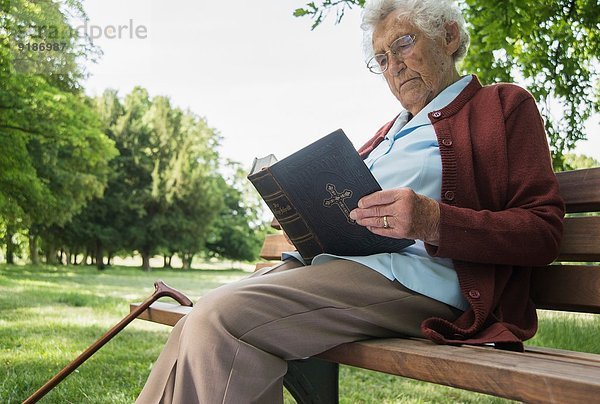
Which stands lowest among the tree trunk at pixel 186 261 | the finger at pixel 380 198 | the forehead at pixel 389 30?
the tree trunk at pixel 186 261

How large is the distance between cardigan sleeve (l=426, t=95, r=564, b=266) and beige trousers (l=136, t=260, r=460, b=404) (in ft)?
0.62

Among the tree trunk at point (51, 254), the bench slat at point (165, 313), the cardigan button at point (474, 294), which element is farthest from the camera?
the tree trunk at point (51, 254)

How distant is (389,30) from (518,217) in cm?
80

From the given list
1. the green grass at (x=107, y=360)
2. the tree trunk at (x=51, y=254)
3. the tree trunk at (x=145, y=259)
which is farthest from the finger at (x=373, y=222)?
the tree trunk at (x=145, y=259)

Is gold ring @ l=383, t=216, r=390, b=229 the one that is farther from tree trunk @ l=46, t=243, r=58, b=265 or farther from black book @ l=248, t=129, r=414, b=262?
tree trunk @ l=46, t=243, r=58, b=265

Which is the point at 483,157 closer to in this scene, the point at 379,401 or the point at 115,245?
the point at 379,401

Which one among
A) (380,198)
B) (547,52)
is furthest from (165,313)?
(547,52)

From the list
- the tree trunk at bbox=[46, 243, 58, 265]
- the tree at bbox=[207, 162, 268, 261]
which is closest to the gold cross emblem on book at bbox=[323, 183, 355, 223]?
the tree trunk at bbox=[46, 243, 58, 265]

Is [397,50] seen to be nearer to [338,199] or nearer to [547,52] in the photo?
[338,199]

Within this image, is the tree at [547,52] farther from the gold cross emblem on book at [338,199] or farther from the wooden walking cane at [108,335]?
the gold cross emblem on book at [338,199]

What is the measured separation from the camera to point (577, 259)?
2.09 meters

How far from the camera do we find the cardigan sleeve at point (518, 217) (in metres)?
1.66

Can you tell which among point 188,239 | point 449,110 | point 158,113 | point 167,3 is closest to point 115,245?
point 188,239

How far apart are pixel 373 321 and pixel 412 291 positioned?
5.5 inches
